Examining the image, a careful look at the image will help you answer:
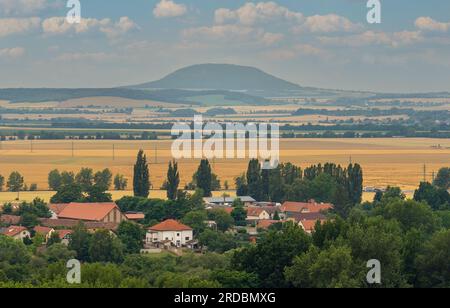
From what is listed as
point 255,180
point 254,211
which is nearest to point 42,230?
point 254,211

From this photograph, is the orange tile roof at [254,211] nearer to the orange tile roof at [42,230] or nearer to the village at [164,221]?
the village at [164,221]

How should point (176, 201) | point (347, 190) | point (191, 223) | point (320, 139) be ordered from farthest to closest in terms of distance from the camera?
point (320, 139)
point (347, 190)
point (176, 201)
point (191, 223)

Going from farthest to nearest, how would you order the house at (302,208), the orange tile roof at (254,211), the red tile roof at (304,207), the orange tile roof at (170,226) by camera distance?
the red tile roof at (304,207) < the house at (302,208) < the orange tile roof at (254,211) < the orange tile roof at (170,226)

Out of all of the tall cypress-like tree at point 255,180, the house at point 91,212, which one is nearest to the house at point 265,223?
the house at point 91,212

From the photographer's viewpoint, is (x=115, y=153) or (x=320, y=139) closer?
(x=115, y=153)

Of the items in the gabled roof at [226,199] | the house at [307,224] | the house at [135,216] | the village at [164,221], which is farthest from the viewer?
the gabled roof at [226,199]
